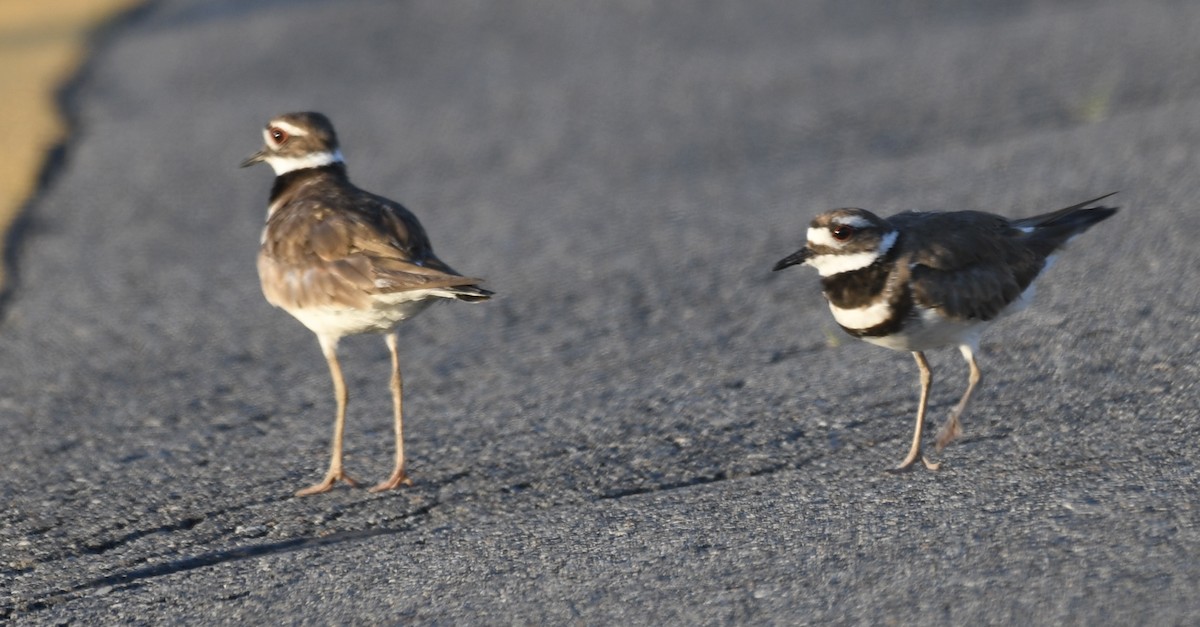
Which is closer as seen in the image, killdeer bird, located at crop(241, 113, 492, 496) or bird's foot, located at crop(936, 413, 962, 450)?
bird's foot, located at crop(936, 413, 962, 450)

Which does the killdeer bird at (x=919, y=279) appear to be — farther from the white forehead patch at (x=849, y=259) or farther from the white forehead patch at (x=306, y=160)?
the white forehead patch at (x=306, y=160)

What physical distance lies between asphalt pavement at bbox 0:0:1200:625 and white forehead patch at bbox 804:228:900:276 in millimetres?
692

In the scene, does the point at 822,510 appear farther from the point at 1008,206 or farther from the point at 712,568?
the point at 1008,206

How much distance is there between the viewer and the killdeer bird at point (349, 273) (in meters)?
6.07

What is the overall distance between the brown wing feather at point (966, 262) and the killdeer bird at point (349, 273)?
178 centimetres

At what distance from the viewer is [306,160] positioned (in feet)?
24.1

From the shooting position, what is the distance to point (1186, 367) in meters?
6.28

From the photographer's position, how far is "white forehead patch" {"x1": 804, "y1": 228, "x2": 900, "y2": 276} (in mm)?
5980

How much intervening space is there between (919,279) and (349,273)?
236 centimetres

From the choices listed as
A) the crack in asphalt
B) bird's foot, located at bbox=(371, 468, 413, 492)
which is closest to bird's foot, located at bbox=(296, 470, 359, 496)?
bird's foot, located at bbox=(371, 468, 413, 492)

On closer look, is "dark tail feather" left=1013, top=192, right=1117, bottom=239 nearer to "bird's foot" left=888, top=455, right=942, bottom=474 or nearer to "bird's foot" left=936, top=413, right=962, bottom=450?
"bird's foot" left=936, top=413, right=962, bottom=450

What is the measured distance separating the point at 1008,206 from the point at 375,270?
4730 mm

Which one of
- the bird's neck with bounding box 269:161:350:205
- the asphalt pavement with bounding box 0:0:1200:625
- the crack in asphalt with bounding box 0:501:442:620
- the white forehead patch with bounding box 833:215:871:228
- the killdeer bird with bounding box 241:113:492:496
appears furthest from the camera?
the bird's neck with bounding box 269:161:350:205

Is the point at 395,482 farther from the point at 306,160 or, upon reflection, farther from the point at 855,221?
the point at 855,221
